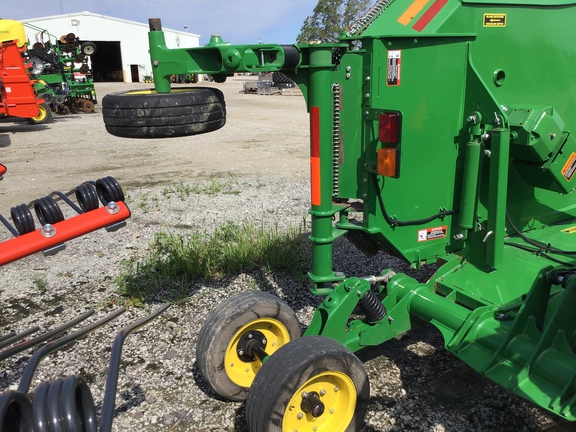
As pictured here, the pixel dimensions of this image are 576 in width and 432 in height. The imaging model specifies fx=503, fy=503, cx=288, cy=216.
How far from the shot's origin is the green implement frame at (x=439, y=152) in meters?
2.69

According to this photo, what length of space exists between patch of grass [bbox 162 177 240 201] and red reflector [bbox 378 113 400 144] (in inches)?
196

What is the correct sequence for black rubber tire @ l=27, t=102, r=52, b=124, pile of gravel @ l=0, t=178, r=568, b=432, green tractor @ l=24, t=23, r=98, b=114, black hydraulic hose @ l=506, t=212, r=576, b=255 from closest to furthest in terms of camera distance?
pile of gravel @ l=0, t=178, r=568, b=432 → black hydraulic hose @ l=506, t=212, r=576, b=255 → black rubber tire @ l=27, t=102, r=52, b=124 → green tractor @ l=24, t=23, r=98, b=114

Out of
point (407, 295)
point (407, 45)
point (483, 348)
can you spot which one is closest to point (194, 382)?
point (407, 295)

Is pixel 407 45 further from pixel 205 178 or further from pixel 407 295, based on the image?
pixel 205 178

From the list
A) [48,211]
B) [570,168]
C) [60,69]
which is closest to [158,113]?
[48,211]

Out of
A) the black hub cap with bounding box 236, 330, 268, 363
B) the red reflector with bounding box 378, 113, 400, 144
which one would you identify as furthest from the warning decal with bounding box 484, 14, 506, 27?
the black hub cap with bounding box 236, 330, 268, 363

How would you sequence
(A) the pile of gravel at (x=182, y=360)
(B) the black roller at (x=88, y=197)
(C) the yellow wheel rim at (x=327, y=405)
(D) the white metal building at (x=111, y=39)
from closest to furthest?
(C) the yellow wheel rim at (x=327, y=405), (B) the black roller at (x=88, y=197), (A) the pile of gravel at (x=182, y=360), (D) the white metal building at (x=111, y=39)

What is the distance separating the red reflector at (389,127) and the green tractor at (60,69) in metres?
16.4

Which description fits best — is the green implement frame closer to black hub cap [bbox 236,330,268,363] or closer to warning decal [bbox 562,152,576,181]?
warning decal [bbox 562,152,576,181]

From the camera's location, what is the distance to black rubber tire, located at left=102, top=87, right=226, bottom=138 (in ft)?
8.32

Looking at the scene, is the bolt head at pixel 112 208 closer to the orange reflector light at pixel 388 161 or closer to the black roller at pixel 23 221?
the black roller at pixel 23 221

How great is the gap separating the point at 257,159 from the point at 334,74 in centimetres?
776

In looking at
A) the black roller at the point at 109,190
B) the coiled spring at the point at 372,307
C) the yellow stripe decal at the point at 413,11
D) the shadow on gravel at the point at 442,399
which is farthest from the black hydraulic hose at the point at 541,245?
the black roller at the point at 109,190

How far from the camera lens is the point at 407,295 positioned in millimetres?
2977
